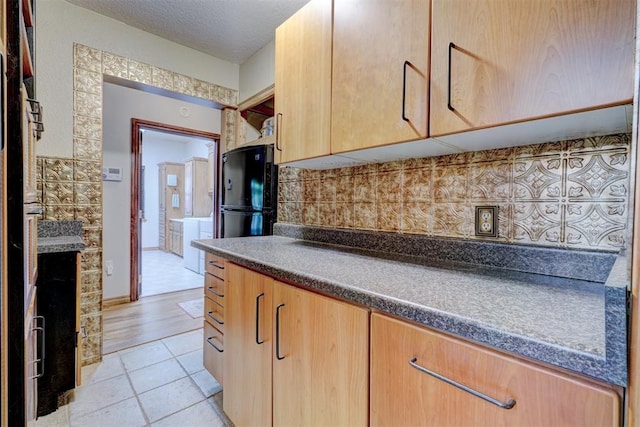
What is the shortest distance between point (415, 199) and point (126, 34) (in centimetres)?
259

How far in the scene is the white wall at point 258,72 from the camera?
2.57 metres

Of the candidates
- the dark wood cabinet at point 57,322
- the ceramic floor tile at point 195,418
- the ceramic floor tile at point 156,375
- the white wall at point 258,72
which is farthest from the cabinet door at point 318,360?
the white wall at point 258,72

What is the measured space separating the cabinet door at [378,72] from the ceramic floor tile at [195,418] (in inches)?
60.0

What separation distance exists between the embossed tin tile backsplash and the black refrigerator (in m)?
0.75

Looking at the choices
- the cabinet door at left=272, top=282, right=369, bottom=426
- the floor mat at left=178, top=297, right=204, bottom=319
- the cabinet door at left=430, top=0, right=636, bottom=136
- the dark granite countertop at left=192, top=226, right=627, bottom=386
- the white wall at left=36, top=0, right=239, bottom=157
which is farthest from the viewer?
the floor mat at left=178, top=297, right=204, bottom=319

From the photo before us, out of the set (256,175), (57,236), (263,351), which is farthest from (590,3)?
(57,236)

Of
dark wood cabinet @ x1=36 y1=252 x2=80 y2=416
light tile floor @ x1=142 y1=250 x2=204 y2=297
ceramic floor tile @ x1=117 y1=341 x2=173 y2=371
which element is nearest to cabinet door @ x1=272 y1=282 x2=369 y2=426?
dark wood cabinet @ x1=36 y1=252 x2=80 y2=416

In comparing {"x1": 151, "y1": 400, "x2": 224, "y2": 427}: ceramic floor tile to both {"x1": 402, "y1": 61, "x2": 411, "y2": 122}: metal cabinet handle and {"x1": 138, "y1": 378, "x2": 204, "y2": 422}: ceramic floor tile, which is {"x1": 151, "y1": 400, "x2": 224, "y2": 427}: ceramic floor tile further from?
{"x1": 402, "y1": 61, "x2": 411, "y2": 122}: metal cabinet handle

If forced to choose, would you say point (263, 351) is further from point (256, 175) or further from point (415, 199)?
point (256, 175)

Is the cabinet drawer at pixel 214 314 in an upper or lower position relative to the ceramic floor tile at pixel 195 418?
upper

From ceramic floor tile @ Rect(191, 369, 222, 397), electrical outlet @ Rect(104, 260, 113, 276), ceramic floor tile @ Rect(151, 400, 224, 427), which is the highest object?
electrical outlet @ Rect(104, 260, 113, 276)

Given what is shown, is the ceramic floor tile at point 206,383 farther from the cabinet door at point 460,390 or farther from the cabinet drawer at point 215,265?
the cabinet door at point 460,390

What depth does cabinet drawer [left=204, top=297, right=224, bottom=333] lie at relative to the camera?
1.59 m

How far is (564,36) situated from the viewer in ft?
2.29
